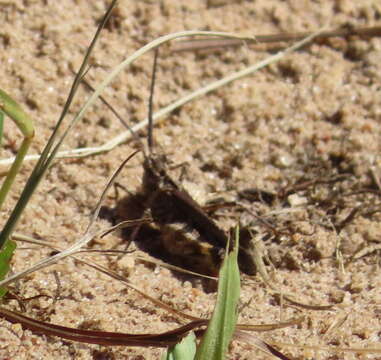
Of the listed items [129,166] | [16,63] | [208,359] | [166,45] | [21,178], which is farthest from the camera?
[166,45]

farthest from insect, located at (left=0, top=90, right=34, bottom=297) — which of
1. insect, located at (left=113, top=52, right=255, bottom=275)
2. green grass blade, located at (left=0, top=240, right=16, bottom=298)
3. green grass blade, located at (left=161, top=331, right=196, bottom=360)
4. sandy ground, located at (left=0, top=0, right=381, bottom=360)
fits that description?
insect, located at (left=113, top=52, right=255, bottom=275)

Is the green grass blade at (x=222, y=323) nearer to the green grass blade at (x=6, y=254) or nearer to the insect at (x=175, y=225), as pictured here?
the green grass blade at (x=6, y=254)

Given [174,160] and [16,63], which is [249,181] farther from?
[16,63]

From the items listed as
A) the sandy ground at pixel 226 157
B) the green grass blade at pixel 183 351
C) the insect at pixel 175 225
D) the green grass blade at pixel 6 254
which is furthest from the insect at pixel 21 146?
the insect at pixel 175 225

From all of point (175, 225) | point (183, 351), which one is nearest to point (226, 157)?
point (175, 225)

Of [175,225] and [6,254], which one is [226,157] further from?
[6,254]

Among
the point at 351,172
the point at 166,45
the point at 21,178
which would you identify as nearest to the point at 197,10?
the point at 166,45
